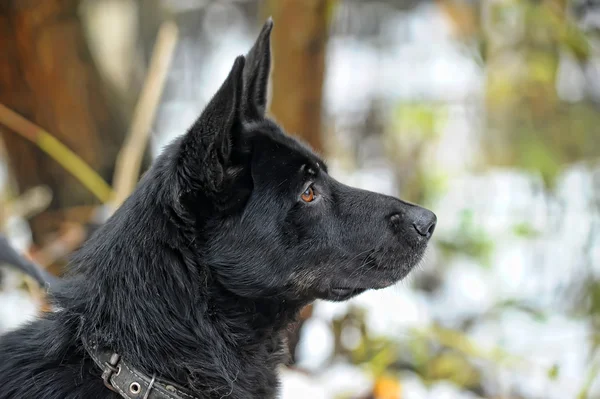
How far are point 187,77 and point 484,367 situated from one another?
24.7 ft

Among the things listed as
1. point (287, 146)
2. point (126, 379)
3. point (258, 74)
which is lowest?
point (126, 379)

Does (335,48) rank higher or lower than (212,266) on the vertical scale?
higher

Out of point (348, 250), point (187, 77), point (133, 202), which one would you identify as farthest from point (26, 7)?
point (187, 77)

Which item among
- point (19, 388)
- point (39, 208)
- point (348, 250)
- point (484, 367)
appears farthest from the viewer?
point (39, 208)

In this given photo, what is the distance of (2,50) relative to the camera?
4617mm

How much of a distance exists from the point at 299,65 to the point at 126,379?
2.66 meters

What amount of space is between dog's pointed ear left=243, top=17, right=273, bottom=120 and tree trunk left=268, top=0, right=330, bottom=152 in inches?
61.0

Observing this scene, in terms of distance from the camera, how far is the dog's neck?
192 cm

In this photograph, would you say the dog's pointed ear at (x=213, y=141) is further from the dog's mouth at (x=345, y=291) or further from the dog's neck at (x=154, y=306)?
the dog's mouth at (x=345, y=291)

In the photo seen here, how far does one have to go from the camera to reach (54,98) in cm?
472

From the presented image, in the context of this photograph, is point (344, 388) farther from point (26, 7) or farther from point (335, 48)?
point (335, 48)

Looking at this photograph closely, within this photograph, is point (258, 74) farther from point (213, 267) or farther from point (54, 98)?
point (54, 98)

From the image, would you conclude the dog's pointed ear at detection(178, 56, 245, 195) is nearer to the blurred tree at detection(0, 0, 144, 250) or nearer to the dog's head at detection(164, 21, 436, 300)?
the dog's head at detection(164, 21, 436, 300)

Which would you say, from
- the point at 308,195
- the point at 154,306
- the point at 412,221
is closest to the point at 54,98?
the point at 308,195
